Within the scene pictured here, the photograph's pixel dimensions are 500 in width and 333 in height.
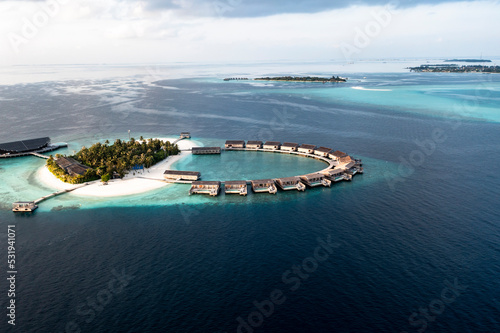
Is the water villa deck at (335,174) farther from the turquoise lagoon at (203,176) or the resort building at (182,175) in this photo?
the resort building at (182,175)

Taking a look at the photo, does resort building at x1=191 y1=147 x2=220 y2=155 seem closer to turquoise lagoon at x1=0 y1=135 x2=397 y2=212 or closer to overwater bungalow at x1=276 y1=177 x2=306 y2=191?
turquoise lagoon at x1=0 y1=135 x2=397 y2=212

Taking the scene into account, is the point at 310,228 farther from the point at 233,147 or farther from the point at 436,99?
the point at 436,99

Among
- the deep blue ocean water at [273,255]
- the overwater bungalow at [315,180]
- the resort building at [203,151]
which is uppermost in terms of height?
the resort building at [203,151]

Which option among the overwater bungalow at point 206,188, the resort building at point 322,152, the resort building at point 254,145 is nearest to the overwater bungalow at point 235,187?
the overwater bungalow at point 206,188

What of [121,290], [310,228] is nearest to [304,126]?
[310,228]

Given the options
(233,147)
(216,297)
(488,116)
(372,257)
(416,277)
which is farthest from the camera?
(488,116)

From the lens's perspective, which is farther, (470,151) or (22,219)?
(470,151)
